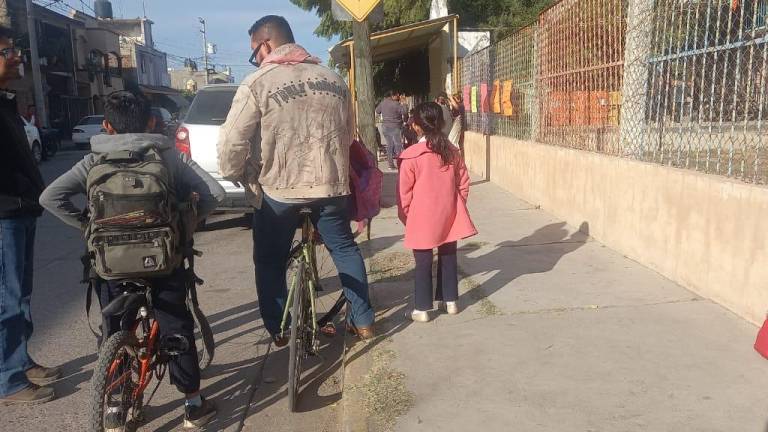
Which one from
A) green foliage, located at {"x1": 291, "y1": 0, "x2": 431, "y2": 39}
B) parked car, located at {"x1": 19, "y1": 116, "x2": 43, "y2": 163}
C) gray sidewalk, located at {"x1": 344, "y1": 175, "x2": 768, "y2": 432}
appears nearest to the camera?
gray sidewalk, located at {"x1": 344, "y1": 175, "x2": 768, "y2": 432}

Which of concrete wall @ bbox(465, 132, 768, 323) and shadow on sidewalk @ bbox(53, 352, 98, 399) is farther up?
concrete wall @ bbox(465, 132, 768, 323)

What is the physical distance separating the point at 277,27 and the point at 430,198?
1.48 metres

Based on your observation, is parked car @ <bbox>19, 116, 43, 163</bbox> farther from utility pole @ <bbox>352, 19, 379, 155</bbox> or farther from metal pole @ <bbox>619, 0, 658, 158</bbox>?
metal pole @ <bbox>619, 0, 658, 158</bbox>

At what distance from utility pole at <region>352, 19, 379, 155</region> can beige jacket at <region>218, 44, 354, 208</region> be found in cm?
321

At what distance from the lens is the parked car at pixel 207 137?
784cm

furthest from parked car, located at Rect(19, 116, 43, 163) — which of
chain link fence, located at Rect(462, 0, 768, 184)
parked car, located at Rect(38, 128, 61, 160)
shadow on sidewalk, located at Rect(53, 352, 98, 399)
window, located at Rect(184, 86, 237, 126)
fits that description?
shadow on sidewalk, located at Rect(53, 352, 98, 399)

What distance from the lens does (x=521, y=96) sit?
9117mm

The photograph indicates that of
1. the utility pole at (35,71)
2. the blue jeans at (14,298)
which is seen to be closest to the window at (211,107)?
the blue jeans at (14,298)

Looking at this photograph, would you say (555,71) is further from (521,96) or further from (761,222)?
(761,222)

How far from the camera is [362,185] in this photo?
13.3 ft

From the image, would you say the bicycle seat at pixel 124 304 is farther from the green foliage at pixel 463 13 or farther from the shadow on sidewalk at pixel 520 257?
the green foliage at pixel 463 13

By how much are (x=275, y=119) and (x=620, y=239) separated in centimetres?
359

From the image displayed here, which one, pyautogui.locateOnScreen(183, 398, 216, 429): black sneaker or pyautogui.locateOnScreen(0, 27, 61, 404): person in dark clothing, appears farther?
pyautogui.locateOnScreen(0, 27, 61, 404): person in dark clothing

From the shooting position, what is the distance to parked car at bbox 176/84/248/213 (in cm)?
784
